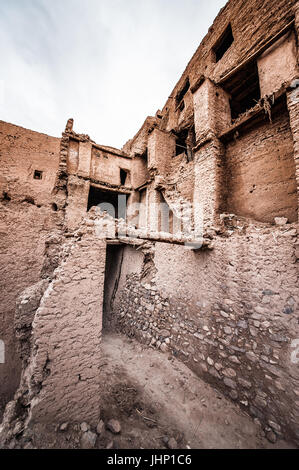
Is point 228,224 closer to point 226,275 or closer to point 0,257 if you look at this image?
point 226,275

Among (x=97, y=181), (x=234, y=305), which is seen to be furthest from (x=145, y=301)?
(x=97, y=181)

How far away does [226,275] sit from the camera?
13.9 ft

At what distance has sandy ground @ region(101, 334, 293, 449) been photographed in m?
3.07

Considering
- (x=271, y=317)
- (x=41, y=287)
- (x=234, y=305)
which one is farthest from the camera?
(x=234, y=305)

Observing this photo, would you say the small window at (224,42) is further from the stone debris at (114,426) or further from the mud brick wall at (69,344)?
the stone debris at (114,426)

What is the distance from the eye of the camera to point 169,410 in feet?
12.1

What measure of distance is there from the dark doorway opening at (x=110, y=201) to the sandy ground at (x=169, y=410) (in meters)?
8.97

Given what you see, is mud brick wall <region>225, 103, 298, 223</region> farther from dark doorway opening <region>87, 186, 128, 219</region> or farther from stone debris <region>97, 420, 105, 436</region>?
dark doorway opening <region>87, 186, 128, 219</region>

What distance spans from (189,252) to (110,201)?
9.08 metres

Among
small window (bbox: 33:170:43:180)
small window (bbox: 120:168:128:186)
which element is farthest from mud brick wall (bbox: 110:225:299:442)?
small window (bbox: 120:168:128:186)

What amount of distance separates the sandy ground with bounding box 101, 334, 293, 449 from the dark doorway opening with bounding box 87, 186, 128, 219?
29.4 ft

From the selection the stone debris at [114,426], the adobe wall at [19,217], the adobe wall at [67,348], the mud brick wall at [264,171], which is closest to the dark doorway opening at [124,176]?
the adobe wall at [19,217]

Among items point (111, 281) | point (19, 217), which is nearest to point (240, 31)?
point (19, 217)

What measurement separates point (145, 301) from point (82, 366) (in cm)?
360
